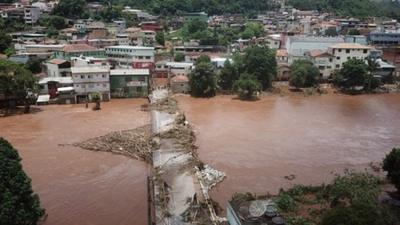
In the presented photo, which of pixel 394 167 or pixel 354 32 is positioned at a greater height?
pixel 354 32

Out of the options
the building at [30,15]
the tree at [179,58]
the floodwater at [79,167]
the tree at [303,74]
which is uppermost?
the building at [30,15]

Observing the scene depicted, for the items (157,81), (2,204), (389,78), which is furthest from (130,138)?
(389,78)

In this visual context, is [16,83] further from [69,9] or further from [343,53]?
[69,9]

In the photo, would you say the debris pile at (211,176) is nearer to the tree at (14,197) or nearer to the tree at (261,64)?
the tree at (14,197)

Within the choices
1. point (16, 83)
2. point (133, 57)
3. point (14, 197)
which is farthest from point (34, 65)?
point (14, 197)

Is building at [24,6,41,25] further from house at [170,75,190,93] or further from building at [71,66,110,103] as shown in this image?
house at [170,75,190,93]

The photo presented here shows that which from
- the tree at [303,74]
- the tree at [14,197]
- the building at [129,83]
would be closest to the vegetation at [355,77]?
the tree at [303,74]
